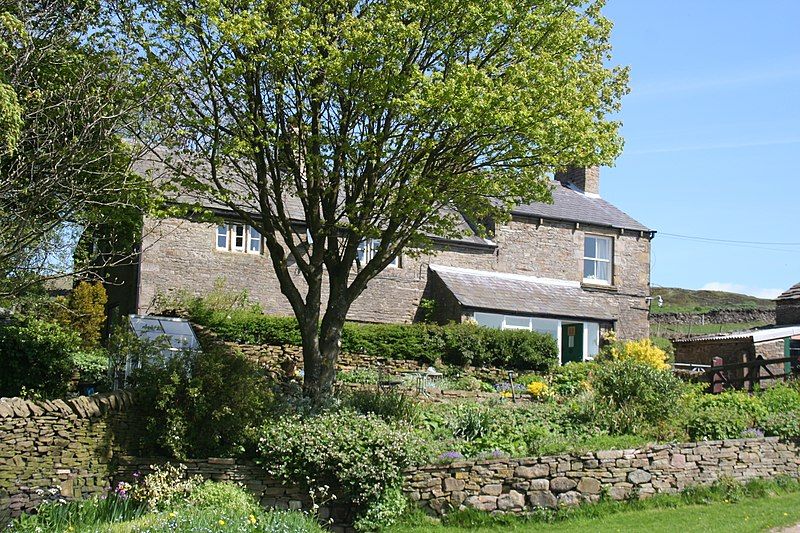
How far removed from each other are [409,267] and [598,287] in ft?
26.3

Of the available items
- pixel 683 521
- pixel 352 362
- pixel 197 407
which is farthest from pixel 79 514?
pixel 352 362

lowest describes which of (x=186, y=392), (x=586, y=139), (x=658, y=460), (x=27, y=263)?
(x=658, y=460)

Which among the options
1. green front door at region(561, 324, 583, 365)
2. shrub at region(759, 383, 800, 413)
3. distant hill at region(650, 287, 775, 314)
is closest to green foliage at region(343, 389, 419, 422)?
shrub at region(759, 383, 800, 413)

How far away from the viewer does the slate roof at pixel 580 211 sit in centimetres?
3403

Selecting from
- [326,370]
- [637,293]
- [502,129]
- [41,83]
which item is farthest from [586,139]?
[637,293]

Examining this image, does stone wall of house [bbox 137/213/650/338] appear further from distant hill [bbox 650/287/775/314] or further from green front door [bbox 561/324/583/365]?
distant hill [bbox 650/287/775/314]

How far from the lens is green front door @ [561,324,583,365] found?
31.8 meters

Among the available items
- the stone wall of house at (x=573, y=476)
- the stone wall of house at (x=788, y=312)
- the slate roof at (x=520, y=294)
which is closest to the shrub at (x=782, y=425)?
the stone wall of house at (x=573, y=476)

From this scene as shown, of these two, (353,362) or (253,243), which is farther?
(253,243)

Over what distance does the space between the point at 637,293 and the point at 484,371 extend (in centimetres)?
1142

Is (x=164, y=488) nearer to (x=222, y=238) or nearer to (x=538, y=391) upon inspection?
(x=538, y=391)

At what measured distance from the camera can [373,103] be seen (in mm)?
16875

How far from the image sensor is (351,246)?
61.2 ft

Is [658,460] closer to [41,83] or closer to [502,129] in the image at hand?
[502,129]
